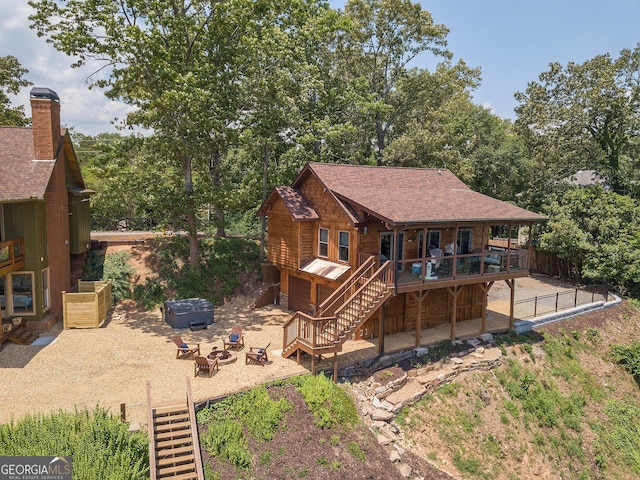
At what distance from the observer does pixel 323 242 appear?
20.7m

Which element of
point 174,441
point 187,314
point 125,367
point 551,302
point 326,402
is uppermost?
point 187,314

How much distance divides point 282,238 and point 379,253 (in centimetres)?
Result: 546

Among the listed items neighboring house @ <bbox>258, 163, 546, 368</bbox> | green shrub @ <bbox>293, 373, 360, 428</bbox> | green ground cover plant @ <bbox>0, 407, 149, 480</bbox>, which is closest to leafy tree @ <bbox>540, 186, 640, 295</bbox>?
neighboring house @ <bbox>258, 163, 546, 368</bbox>

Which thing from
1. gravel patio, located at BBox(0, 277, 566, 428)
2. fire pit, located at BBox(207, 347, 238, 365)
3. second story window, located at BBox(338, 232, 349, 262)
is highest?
second story window, located at BBox(338, 232, 349, 262)

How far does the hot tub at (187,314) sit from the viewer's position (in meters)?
20.2

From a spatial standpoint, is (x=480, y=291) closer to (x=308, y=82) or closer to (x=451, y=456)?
(x=451, y=456)

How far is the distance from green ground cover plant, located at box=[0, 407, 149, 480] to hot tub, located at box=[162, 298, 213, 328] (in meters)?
8.08

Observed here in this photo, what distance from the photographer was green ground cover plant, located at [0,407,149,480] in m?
10.2

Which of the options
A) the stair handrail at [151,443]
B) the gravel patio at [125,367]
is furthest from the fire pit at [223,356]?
the stair handrail at [151,443]

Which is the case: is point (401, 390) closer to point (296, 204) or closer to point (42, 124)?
point (296, 204)

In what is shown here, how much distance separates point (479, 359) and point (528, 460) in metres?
4.24

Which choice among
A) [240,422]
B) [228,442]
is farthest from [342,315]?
[228,442]

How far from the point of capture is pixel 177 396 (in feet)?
44.8

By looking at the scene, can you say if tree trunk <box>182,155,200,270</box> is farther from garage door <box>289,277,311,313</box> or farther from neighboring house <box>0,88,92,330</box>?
garage door <box>289,277,311,313</box>
